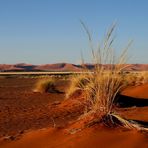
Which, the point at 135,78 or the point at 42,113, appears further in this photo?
the point at 135,78

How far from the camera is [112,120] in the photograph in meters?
10.4

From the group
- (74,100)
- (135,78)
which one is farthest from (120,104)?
(135,78)

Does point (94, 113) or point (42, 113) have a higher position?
point (94, 113)

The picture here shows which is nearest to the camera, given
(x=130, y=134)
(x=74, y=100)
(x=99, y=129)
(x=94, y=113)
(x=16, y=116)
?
(x=130, y=134)

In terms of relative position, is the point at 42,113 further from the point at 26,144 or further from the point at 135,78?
the point at 135,78

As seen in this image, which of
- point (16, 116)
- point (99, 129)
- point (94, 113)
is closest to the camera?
point (99, 129)

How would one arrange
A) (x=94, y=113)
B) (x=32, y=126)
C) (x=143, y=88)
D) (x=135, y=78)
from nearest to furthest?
(x=94, y=113), (x=32, y=126), (x=143, y=88), (x=135, y=78)

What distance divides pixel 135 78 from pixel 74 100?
48.4 ft

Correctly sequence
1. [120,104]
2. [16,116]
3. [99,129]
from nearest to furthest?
[99,129], [16,116], [120,104]

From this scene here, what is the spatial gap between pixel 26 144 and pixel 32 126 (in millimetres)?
5830

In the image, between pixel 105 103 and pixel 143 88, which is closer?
pixel 105 103

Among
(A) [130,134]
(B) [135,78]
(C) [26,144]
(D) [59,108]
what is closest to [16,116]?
(D) [59,108]

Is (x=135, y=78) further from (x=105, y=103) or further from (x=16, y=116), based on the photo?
(x=105, y=103)

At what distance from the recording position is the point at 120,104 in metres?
21.2
